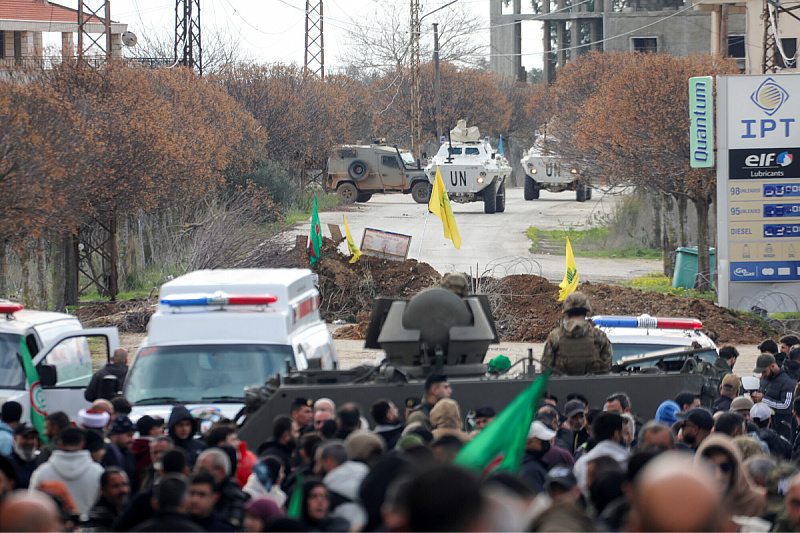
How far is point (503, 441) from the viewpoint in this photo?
4641mm

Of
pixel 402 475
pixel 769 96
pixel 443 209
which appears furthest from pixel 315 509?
pixel 769 96

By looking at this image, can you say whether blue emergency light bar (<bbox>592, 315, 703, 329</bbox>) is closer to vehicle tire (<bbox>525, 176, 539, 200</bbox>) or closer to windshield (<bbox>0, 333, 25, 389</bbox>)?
windshield (<bbox>0, 333, 25, 389</bbox>)

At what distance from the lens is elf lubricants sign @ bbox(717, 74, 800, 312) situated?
59.7 ft

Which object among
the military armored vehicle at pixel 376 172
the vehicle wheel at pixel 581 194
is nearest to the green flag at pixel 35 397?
the military armored vehicle at pixel 376 172

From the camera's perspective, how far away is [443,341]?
862cm

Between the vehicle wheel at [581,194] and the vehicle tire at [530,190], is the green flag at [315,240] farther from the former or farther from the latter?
the vehicle tire at [530,190]

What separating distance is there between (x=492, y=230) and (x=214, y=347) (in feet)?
87.5

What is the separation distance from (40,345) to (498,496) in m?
8.15

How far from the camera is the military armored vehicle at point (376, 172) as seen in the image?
4347cm

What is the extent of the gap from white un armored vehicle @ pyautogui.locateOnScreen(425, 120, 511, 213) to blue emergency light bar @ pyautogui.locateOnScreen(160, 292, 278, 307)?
→ 26.9 metres

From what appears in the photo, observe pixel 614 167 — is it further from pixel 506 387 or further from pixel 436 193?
pixel 506 387

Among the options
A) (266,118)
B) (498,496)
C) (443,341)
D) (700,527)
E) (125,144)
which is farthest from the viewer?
(266,118)

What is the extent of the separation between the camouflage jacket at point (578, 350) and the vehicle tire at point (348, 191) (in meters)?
35.9

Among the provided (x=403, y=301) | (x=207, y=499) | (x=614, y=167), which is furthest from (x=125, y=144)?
(x=207, y=499)
